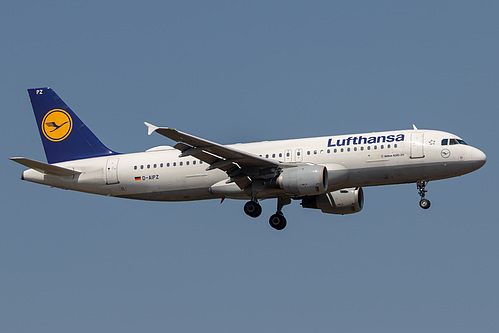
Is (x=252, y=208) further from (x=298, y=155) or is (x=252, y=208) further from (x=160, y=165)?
(x=160, y=165)

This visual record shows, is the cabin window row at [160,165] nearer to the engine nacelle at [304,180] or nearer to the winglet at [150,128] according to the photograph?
the engine nacelle at [304,180]

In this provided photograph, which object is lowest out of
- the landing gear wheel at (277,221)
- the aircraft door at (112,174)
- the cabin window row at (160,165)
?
the landing gear wheel at (277,221)

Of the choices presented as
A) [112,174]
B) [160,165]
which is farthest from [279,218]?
[112,174]

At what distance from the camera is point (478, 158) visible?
137 feet

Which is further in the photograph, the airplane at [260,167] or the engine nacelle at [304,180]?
the airplane at [260,167]

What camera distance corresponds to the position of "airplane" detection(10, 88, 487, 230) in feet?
136

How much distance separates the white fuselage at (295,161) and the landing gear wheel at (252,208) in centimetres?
56

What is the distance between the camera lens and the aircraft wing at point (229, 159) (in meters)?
40.0

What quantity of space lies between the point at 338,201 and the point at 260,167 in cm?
529

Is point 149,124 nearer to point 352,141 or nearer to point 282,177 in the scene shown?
point 282,177

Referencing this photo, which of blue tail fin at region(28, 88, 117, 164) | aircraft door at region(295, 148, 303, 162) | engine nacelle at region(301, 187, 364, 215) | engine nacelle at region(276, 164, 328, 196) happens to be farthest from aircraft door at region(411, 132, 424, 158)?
blue tail fin at region(28, 88, 117, 164)

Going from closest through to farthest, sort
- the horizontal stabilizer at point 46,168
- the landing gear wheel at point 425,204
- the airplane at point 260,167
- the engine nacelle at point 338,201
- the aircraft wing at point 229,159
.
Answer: the aircraft wing at point 229,159
the airplane at point 260,167
the landing gear wheel at point 425,204
the horizontal stabilizer at point 46,168
the engine nacelle at point 338,201

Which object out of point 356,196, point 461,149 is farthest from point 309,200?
point 461,149

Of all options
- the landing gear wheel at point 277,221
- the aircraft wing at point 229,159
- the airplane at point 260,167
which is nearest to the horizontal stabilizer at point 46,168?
the airplane at point 260,167
